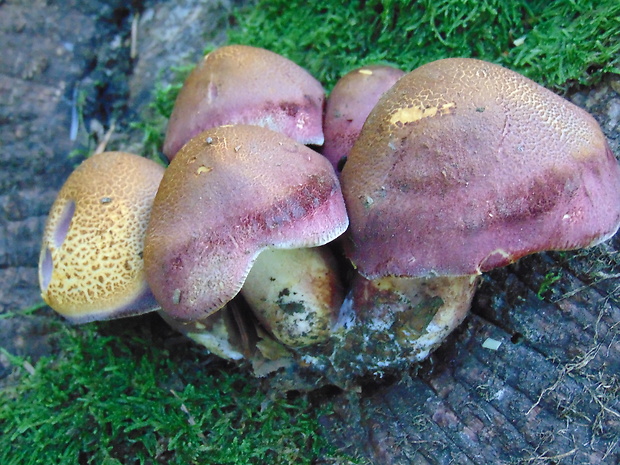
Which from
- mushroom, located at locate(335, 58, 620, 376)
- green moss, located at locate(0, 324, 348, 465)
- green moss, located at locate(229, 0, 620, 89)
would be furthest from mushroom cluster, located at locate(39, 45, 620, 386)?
green moss, located at locate(229, 0, 620, 89)

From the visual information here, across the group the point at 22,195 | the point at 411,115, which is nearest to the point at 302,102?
the point at 411,115

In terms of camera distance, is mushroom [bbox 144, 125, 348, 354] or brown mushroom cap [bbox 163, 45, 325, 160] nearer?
mushroom [bbox 144, 125, 348, 354]

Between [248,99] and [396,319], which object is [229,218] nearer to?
[248,99]

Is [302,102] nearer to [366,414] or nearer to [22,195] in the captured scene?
[366,414]

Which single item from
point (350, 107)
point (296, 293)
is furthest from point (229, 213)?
point (350, 107)

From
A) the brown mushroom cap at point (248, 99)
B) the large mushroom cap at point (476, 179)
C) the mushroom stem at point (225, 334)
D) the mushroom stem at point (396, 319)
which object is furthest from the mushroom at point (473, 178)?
the mushroom stem at point (225, 334)

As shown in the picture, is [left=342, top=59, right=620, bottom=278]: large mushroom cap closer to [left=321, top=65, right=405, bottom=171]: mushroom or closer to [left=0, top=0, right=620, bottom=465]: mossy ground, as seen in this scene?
[left=321, top=65, right=405, bottom=171]: mushroom

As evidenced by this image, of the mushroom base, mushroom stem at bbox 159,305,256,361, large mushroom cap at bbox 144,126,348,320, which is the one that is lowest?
mushroom stem at bbox 159,305,256,361
